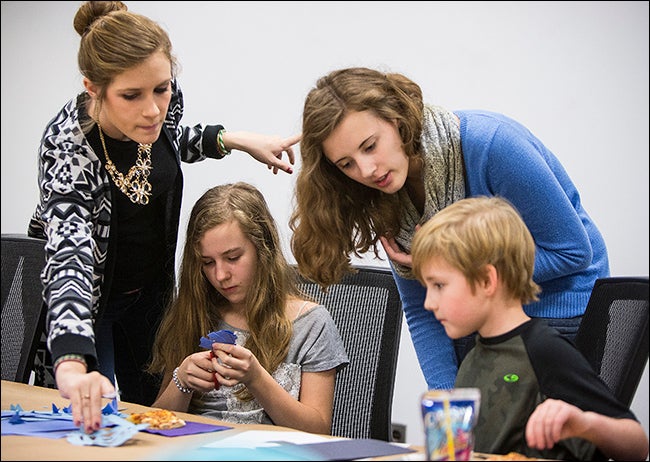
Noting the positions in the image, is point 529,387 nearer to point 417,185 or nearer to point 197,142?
point 417,185

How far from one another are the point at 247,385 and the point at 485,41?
1.72m

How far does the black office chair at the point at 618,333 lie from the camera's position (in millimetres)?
1420

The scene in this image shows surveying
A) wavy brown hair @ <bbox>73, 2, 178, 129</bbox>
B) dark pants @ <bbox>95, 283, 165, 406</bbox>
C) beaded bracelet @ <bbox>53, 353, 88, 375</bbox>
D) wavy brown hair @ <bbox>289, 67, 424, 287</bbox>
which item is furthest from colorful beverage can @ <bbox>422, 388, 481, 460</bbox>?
dark pants @ <bbox>95, 283, 165, 406</bbox>

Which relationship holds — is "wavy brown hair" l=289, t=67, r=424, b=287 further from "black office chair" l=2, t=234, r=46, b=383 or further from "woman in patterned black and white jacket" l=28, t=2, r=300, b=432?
"black office chair" l=2, t=234, r=46, b=383

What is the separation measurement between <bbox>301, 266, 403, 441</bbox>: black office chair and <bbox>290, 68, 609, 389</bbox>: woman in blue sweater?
140mm

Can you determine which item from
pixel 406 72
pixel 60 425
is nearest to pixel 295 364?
pixel 60 425

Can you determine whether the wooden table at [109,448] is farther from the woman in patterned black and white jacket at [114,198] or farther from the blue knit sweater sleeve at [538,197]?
the blue knit sweater sleeve at [538,197]

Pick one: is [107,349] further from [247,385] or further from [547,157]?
[547,157]

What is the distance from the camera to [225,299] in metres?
2.14

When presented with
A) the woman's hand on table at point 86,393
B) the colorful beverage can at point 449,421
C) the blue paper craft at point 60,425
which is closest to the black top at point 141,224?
the blue paper craft at point 60,425

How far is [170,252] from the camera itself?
6.78ft

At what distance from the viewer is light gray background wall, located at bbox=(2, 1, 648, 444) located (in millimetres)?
2926

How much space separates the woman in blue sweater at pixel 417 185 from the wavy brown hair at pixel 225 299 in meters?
0.16

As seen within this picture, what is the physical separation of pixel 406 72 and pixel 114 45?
1665 millimetres
